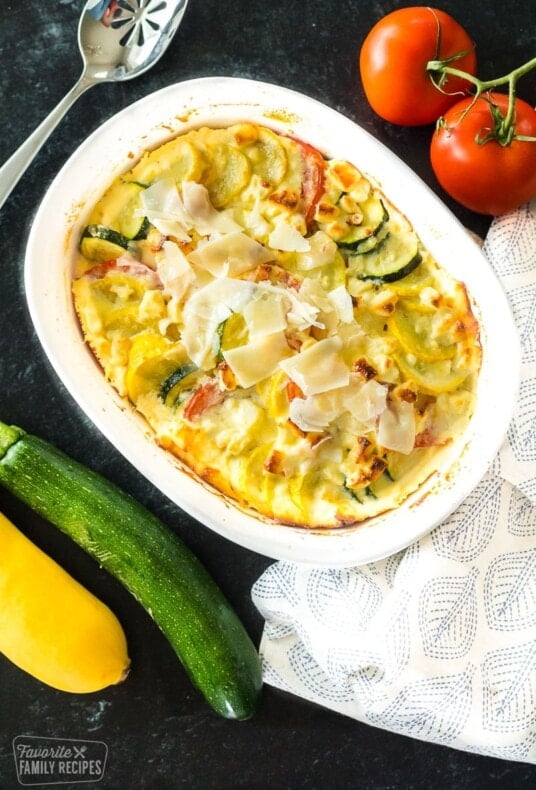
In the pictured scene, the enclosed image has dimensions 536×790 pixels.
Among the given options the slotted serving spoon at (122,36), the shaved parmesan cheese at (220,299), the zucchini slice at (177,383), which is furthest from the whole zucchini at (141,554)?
the slotted serving spoon at (122,36)

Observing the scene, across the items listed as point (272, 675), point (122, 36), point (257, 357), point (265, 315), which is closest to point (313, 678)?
point (272, 675)

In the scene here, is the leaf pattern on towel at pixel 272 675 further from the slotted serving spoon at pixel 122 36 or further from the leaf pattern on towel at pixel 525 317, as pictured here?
the slotted serving spoon at pixel 122 36

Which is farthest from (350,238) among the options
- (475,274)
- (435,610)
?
(435,610)

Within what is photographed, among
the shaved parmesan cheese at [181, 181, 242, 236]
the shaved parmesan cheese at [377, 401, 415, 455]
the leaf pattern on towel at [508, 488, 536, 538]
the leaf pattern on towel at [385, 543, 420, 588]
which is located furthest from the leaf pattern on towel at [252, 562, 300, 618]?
the shaved parmesan cheese at [181, 181, 242, 236]

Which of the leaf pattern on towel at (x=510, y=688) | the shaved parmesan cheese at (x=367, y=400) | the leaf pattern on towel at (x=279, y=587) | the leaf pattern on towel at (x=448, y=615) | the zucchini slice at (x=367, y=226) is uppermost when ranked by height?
the zucchini slice at (x=367, y=226)

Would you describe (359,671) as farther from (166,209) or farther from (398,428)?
(166,209)

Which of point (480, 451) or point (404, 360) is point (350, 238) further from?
point (480, 451)
